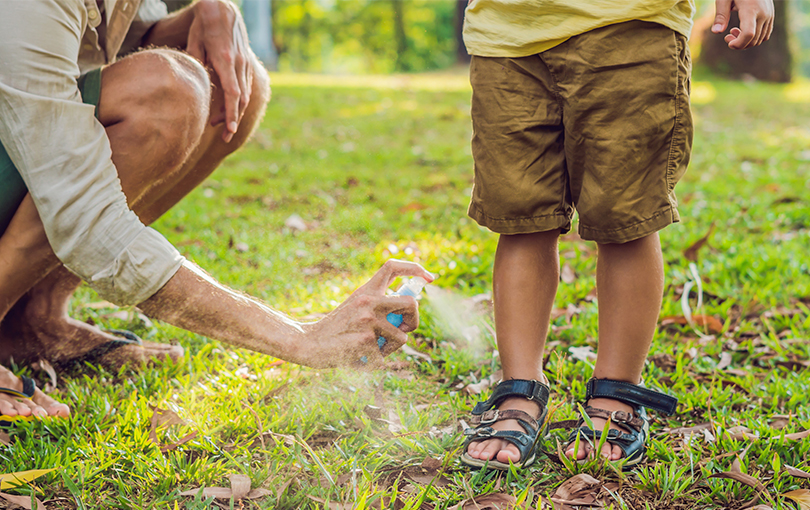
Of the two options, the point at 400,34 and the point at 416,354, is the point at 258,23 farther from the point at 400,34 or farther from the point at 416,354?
the point at 416,354

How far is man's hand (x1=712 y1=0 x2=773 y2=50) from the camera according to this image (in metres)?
1.43

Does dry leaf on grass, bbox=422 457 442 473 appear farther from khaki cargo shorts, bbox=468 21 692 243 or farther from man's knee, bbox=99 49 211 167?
man's knee, bbox=99 49 211 167

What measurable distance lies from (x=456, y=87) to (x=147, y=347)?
717cm

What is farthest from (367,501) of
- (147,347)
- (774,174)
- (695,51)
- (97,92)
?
(695,51)

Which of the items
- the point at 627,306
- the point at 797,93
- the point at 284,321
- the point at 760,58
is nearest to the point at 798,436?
the point at 627,306

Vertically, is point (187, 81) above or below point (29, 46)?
below

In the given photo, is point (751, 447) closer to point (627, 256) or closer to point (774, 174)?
point (627, 256)

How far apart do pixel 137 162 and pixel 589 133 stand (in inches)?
42.2

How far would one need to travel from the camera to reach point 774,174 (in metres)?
4.11

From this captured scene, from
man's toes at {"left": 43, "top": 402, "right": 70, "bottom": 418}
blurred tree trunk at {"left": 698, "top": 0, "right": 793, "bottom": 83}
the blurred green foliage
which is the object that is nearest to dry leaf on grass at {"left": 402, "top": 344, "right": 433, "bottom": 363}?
man's toes at {"left": 43, "top": 402, "right": 70, "bottom": 418}

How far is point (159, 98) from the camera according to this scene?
1.60m


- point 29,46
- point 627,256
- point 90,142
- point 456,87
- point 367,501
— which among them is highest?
point 29,46

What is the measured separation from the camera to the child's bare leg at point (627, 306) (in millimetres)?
1570

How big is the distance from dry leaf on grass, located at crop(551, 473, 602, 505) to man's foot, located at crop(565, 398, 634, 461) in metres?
0.06
